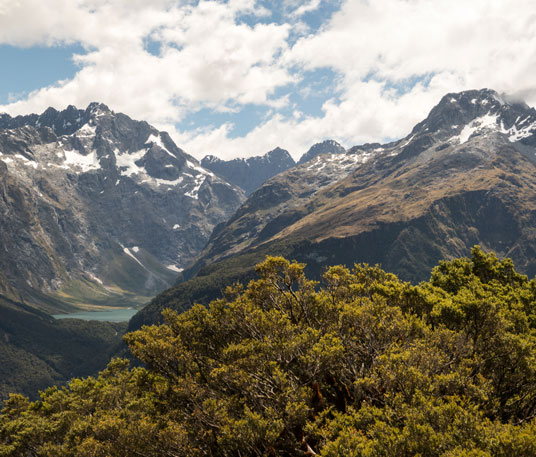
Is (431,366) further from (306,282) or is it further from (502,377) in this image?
(306,282)

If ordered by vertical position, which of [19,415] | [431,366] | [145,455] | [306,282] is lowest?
[19,415]

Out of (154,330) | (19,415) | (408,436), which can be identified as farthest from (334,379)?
(19,415)

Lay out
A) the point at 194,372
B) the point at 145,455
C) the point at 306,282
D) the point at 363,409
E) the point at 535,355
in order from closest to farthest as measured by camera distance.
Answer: the point at 363,409 < the point at 535,355 < the point at 145,455 < the point at 194,372 < the point at 306,282

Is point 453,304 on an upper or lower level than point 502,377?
upper

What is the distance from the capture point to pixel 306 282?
4825cm

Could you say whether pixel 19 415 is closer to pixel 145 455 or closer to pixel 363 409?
pixel 145 455

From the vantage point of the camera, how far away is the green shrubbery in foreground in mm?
27500

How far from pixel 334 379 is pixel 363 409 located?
10286mm

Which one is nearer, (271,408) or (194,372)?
(271,408)

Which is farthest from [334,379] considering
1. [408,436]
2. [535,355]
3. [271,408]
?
[535,355]

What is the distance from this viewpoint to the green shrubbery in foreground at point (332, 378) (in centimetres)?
2750

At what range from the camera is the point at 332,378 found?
41.7m

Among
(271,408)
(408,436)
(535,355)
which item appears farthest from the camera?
(535,355)

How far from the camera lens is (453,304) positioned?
4553 cm
